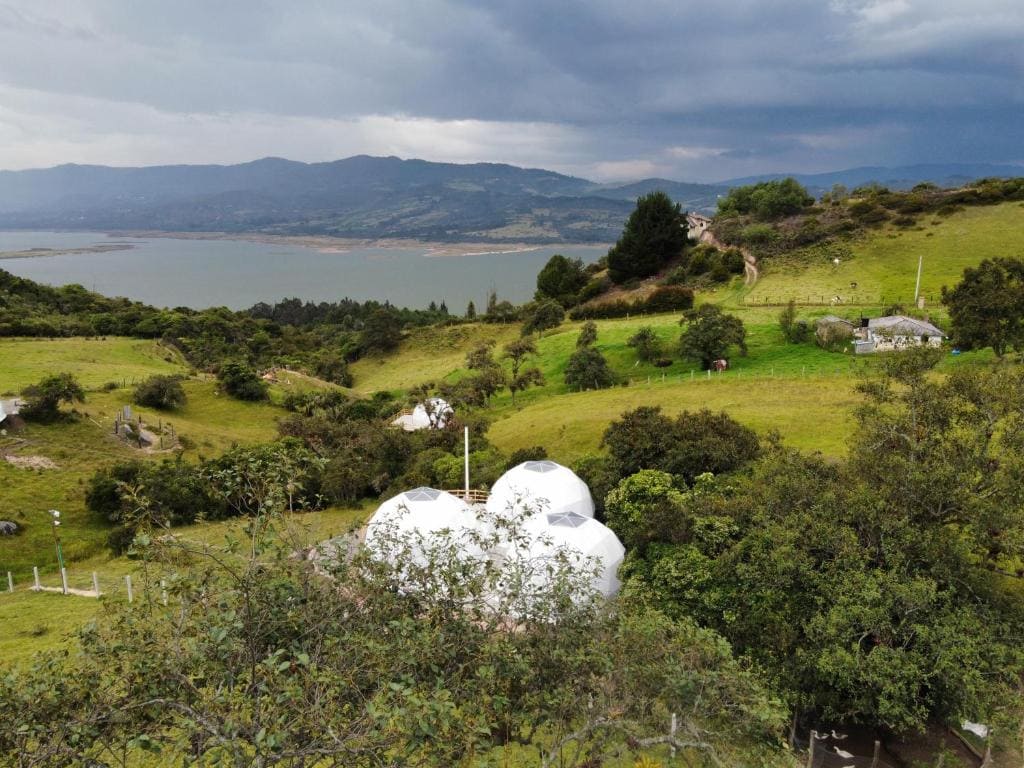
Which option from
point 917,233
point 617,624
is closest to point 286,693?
point 617,624

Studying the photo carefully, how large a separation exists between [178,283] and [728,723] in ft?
585

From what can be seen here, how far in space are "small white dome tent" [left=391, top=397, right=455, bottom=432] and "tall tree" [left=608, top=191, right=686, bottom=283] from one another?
3759 centimetres

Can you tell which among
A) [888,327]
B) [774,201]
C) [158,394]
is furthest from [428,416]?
[774,201]

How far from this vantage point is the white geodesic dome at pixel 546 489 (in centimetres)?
2012

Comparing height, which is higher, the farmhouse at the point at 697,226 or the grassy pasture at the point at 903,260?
the farmhouse at the point at 697,226

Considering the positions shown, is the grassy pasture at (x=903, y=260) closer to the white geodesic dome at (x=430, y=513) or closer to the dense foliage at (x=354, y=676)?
the white geodesic dome at (x=430, y=513)

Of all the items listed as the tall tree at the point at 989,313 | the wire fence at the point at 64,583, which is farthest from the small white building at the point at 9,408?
the tall tree at the point at 989,313

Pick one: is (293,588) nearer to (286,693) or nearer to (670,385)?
(286,693)

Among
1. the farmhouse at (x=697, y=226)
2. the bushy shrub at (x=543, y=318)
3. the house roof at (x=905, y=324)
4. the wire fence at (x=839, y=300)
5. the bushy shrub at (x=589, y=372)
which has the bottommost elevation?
the bushy shrub at (x=589, y=372)

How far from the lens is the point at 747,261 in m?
63.2

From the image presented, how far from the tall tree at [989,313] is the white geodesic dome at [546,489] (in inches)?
813

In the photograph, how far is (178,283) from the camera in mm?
159625

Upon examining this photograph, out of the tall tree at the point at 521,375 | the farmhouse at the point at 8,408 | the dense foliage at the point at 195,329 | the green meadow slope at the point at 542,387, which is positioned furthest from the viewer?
the dense foliage at the point at 195,329

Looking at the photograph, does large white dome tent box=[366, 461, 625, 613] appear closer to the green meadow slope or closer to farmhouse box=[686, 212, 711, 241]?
the green meadow slope
